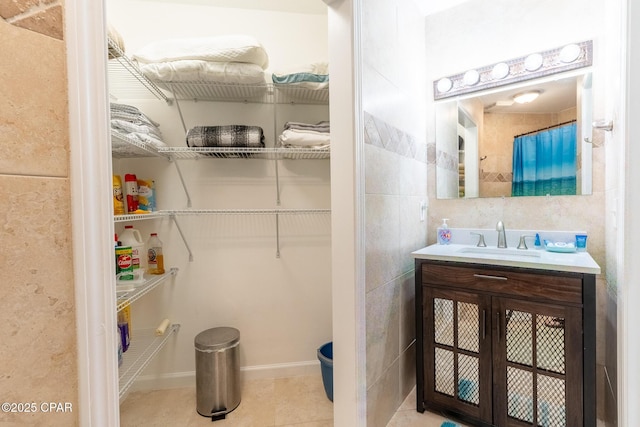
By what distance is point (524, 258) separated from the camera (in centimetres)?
134

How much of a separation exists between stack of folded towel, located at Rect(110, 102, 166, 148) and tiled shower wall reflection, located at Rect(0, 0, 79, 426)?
39.5 inches

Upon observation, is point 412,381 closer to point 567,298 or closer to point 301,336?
point 301,336

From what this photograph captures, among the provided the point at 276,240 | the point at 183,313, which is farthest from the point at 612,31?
the point at 183,313

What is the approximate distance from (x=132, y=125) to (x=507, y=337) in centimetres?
215

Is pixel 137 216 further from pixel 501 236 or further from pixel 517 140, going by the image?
pixel 517 140

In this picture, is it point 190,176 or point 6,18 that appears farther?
point 190,176

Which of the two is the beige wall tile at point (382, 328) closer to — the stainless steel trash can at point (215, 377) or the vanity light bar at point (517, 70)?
the stainless steel trash can at point (215, 377)

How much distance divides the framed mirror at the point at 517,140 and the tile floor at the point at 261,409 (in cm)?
142

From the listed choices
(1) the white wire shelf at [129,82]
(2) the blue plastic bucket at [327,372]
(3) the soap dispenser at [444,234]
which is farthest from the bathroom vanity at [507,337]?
(1) the white wire shelf at [129,82]

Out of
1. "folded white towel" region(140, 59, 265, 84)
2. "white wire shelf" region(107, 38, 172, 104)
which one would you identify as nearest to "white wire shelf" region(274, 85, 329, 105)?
"folded white towel" region(140, 59, 265, 84)

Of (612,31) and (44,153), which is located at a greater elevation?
(612,31)

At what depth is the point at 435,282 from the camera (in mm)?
1532

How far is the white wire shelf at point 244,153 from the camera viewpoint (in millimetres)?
1594

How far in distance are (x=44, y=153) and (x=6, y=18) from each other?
0.20 meters
